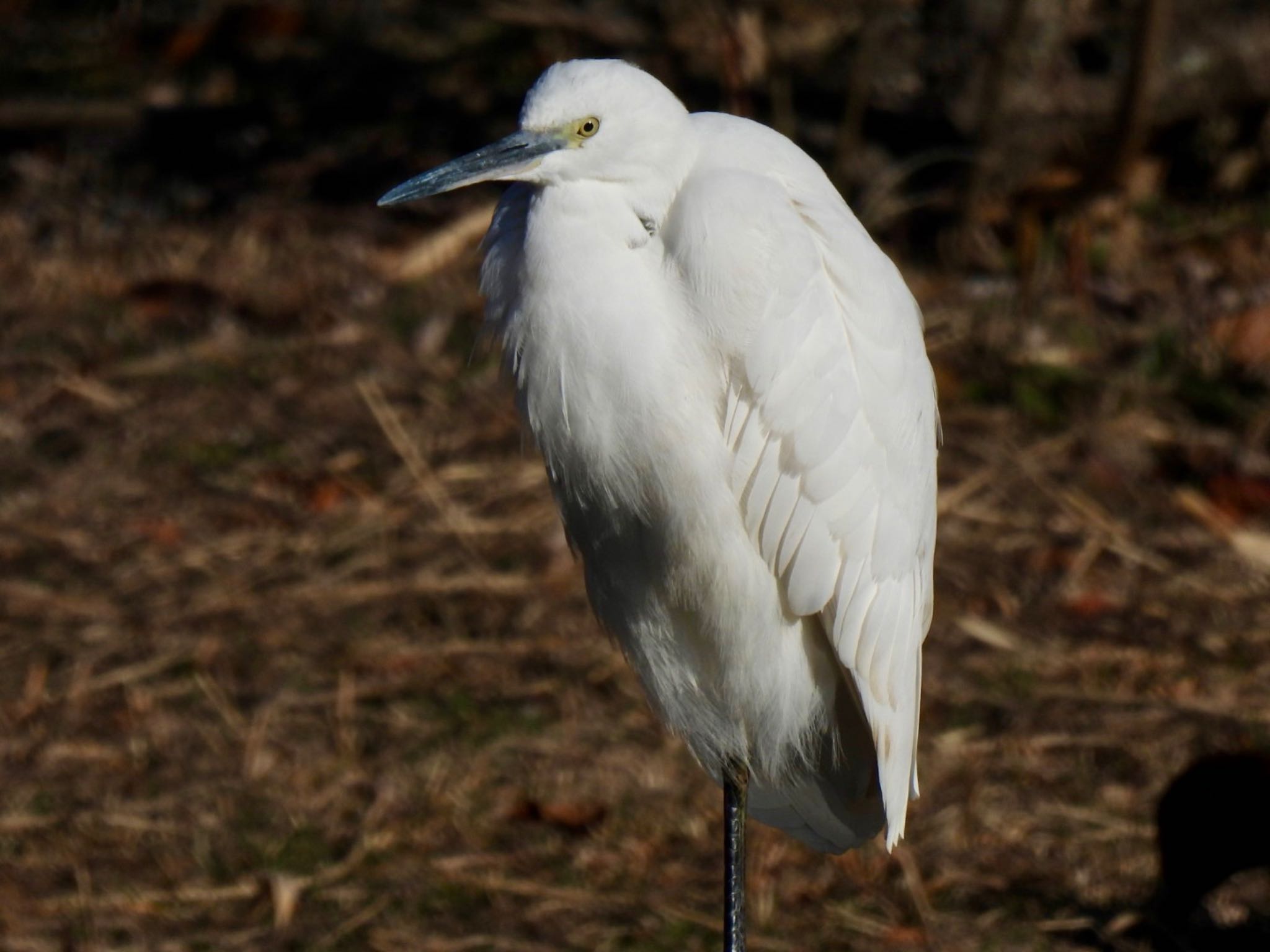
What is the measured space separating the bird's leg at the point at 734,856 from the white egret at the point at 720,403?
0.6 inches

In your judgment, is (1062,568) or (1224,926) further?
(1062,568)

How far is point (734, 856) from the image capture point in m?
2.68

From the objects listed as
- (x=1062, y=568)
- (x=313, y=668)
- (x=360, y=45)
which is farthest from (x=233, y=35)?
(x=1062, y=568)

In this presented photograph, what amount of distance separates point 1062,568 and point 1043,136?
5.37 feet

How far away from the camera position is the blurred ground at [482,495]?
3223mm

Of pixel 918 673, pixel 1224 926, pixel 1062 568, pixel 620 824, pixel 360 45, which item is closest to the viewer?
pixel 918 673

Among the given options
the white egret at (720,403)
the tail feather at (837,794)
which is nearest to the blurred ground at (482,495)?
the tail feather at (837,794)

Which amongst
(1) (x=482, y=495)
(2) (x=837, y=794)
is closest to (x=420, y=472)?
(1) (x=482, y=495)

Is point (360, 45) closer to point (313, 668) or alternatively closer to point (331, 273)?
point (331, 273)

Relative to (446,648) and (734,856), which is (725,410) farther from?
(446,648)

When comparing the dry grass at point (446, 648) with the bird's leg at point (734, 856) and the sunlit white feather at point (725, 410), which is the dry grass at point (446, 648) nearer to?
the bird's leg at point (734, 856)

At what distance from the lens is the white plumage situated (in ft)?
6.95

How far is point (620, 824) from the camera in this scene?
3.35 meters

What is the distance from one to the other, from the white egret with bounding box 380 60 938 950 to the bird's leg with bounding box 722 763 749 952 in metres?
0.01
